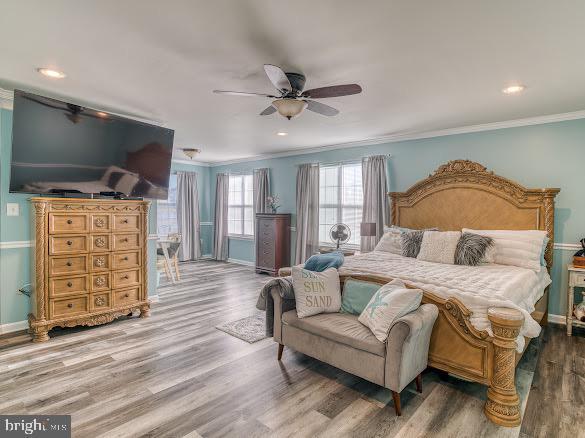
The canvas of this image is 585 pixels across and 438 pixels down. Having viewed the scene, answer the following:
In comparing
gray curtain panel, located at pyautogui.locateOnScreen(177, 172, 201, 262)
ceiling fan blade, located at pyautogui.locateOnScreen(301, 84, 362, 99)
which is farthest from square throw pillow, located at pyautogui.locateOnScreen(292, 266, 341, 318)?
gray curtain panel, located at pyautogui.locateOnScreen(177, 172, 201, 262)

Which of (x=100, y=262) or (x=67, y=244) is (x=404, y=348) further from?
(x=67, y=244)

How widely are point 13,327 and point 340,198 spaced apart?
5009mm

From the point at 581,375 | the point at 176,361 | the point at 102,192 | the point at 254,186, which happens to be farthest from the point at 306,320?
the point at 254,186

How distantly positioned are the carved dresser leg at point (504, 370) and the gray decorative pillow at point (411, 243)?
1.96 meters

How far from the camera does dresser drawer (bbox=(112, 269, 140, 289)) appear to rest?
12.6 ft

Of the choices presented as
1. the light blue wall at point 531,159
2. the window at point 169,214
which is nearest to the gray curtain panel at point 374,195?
the light blue wall at point 531,159

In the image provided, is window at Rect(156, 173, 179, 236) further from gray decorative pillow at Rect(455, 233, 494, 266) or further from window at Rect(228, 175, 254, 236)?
gray decorative pillow at Rect(455, 233, 494, 266)

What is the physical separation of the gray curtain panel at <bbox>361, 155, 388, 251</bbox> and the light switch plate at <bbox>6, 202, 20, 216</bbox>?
4.71 meters

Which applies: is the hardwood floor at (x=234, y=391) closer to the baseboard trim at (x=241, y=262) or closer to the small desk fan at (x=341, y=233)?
the small desk fan at (x=341, y=233)

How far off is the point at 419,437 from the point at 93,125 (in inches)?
165

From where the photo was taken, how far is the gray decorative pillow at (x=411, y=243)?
4184 millimetres

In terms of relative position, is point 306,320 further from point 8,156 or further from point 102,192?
point 8,156

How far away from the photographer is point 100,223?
3.71 metres

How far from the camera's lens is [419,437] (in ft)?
6.52
